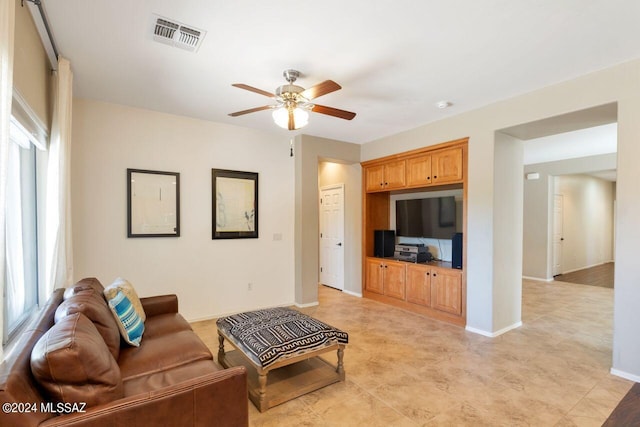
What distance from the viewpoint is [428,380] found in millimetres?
2641

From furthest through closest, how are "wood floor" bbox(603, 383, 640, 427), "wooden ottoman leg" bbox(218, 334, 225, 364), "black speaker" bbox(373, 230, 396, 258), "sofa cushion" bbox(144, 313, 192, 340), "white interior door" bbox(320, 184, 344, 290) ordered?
"white interior door" bbox(320, 184, 344, 290)
"black speaker" bbox(373, 230, 396, 258)
"wooden ottoman leg" bbox(218, 334, 225, 364)
"sofa cushion" bbox(144, 313, 192, 340)
"wood floor" bbox(603, 383, 640, 427)

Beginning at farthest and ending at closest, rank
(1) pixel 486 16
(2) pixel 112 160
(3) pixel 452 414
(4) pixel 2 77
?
(2) pixel 112 160, (3) pixel 452 414, (1) pixel 486 16, (4) pixel 2 77

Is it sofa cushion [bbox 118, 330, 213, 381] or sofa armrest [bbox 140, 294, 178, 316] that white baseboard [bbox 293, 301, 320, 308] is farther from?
sofa cushion [bbox 118, 330, 213, 381]

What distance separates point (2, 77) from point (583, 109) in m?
4.08

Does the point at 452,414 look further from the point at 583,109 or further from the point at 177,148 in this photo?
the point at 177,148

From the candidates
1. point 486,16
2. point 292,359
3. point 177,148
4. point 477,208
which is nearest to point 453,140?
point 477,208

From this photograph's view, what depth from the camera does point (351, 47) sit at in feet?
7.87

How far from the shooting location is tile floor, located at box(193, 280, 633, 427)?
2.17 metres

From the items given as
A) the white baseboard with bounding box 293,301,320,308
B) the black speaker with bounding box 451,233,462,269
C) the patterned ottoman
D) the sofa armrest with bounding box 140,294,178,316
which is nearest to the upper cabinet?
the black speaker with bounding box 451,233,462,269

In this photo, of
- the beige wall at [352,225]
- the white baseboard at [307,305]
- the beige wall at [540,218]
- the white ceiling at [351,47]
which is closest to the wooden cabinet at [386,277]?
the beige wall at [352,225]

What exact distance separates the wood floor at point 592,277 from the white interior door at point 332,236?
16.0ft

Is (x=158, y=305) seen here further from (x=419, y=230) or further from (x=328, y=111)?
(x=419, y=230)

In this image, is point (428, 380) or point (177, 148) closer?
point (428, 380)

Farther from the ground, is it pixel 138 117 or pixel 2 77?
pixel 138 117
